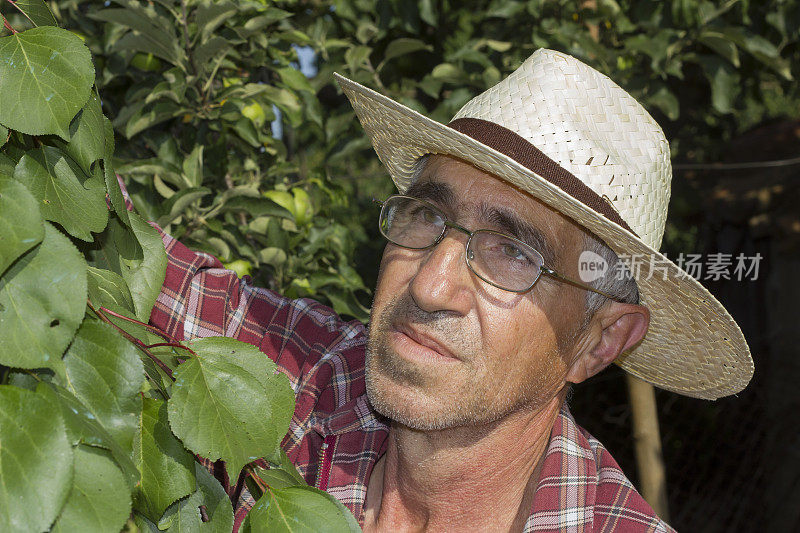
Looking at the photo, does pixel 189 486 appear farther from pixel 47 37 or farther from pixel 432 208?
pixel 432 208

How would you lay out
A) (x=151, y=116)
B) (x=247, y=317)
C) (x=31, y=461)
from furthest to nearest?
1. (x=151, y=116)
2. (x=247, y=317)
3. (x=31, y=461)

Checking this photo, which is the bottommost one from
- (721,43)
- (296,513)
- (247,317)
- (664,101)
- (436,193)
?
(247,317)

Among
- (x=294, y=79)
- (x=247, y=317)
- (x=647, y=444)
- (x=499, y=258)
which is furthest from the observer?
(x=647, y=444)

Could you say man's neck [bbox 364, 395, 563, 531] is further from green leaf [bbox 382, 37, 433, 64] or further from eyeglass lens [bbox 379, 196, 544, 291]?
green leaf [bbox 382, 37, 433, 64]

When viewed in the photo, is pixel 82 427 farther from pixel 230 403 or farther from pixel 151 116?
pixel 151 116

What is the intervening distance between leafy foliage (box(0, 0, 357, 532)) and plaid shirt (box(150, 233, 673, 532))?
688 millimetres

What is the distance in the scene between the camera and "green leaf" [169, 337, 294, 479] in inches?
35.2

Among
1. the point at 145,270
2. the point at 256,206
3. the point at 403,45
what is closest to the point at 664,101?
the point at 403,45

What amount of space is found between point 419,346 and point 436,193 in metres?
0.32

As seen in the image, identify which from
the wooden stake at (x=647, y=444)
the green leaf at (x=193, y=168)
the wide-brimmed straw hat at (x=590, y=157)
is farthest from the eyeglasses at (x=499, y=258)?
the wooden stake at (x=647, y=444)

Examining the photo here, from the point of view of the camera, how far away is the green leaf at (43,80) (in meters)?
0.83

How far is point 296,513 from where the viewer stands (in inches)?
37.5

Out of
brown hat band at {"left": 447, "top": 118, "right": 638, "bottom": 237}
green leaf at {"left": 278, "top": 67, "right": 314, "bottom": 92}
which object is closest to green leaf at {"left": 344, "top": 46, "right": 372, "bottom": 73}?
green leaf at {"left": 278, "top": 67, "right": 314, "bottom": 92}

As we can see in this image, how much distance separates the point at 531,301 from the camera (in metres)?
1.62
